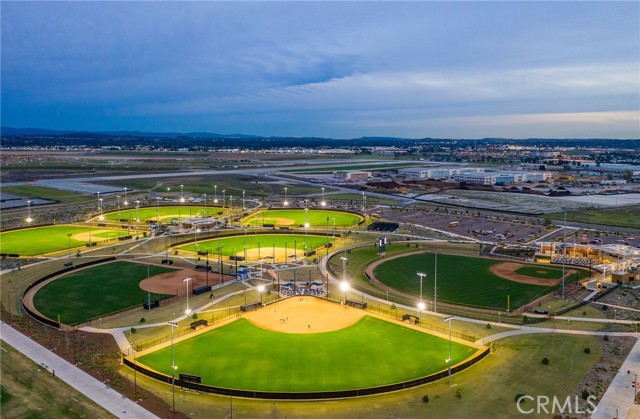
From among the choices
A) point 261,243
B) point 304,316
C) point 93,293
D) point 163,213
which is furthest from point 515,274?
point 163,213

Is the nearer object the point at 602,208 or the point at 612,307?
the point at 612,307

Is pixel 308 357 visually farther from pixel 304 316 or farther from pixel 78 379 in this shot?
pixel 78 379

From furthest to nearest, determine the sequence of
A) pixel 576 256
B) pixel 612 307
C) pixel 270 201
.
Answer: pixel 270 201 < pixel 576 256 < pixel 612 307

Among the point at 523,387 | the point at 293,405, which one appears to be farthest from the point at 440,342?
the point at 293,405

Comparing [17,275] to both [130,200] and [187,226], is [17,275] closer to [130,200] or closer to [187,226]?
[187,226]

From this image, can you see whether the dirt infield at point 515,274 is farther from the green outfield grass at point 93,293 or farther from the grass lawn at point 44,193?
the grass lawn at point 44,193
